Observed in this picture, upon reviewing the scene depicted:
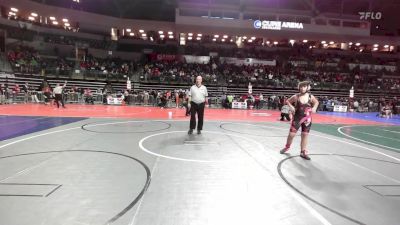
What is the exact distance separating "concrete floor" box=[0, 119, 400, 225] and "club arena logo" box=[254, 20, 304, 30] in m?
26.8

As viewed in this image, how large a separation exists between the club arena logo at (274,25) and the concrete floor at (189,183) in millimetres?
26788

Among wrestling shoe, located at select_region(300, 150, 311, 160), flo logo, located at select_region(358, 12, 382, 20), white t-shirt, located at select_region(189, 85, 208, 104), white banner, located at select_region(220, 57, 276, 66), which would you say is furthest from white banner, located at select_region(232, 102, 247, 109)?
flo logo, located at select_region(358, 12, 382, 20)

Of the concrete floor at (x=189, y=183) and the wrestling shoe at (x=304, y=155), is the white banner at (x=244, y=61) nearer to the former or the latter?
the concrete floor at (x=189, y=183)

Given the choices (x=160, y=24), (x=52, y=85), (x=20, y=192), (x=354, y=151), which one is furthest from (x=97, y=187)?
(x=160, y=24)

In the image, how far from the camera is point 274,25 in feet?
105

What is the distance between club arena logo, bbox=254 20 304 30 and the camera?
1253 inches

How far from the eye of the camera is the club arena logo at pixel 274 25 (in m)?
31.8

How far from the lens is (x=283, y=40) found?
125 feet

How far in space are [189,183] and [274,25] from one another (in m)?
30.8

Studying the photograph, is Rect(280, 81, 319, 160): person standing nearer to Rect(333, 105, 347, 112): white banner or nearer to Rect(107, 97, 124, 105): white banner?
Rect(107, 97, 124, 105): white banner

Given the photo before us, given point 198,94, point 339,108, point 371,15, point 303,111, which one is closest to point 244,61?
point 339,108

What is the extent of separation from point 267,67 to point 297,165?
3040 centimetres

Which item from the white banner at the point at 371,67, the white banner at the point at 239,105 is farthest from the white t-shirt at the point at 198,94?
the white banner at the point at 371,67

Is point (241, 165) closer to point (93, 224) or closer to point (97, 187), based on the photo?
point (97, 187)
